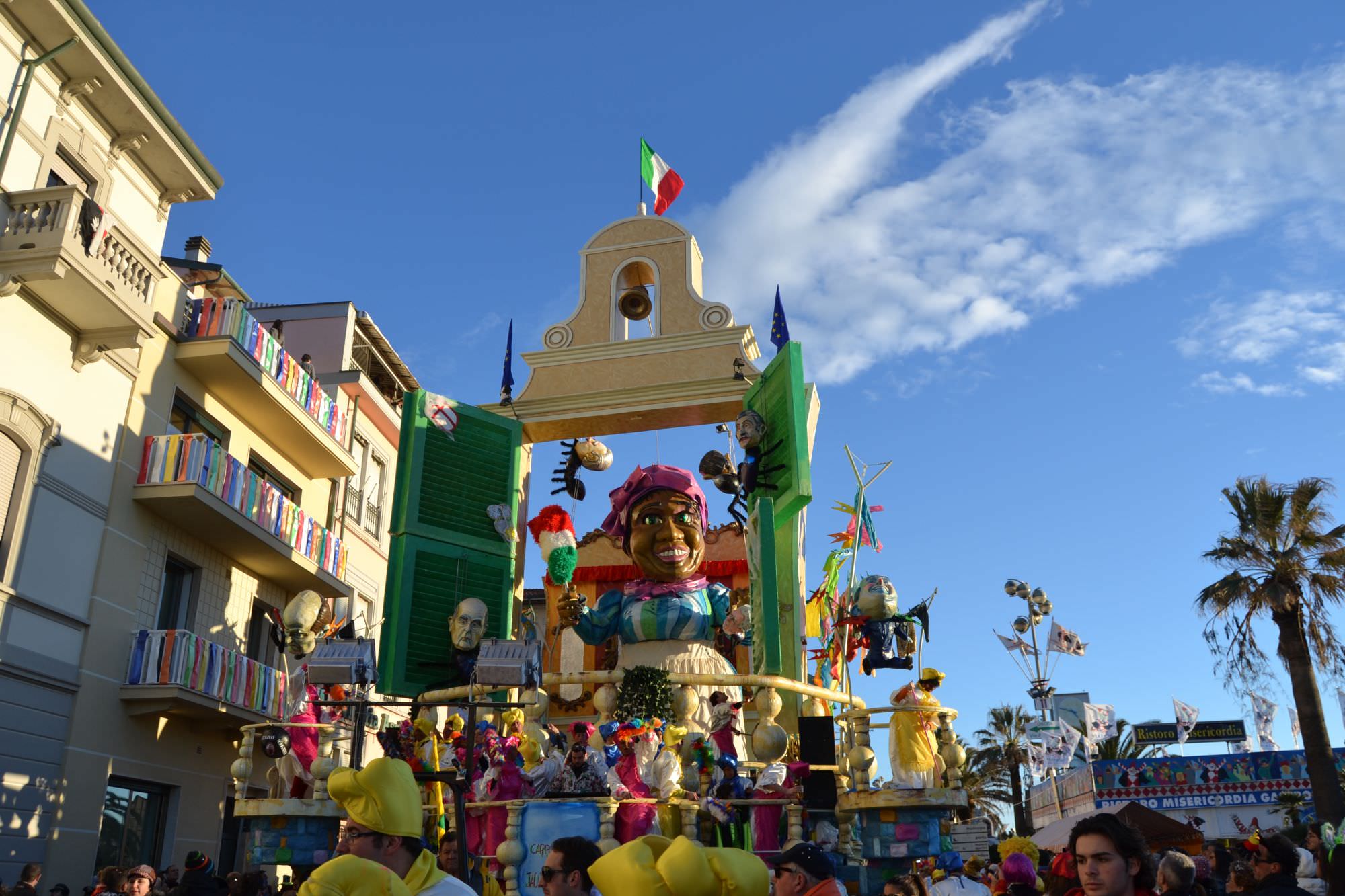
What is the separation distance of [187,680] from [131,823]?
6.74 ft

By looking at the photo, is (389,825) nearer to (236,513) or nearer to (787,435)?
(787,435)

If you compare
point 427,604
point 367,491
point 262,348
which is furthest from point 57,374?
point 367,491

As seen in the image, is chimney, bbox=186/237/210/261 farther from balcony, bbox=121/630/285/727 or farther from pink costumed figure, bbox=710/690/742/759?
pink costumed figure, bbox=710/690/742/759

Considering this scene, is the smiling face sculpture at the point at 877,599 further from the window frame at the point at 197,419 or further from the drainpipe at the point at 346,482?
the drainpipe at the point at 346,482

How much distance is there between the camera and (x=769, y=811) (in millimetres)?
9984

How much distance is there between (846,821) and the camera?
10.5 m

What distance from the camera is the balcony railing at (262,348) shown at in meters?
16.6

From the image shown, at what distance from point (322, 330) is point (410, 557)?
1036 cm

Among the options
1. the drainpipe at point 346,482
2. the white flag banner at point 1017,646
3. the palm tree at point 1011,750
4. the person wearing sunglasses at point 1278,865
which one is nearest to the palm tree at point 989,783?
the palm tree at point 1011,750

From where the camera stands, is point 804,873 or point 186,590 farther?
point 186,590

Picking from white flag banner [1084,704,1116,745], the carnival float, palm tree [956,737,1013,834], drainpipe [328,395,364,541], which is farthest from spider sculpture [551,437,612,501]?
palm tree [956,737,1013,834]

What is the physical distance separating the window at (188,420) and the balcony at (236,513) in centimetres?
69

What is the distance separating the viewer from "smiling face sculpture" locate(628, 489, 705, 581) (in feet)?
45.1

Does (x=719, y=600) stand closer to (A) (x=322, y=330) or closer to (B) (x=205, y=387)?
(B) (x=205, y=387)
